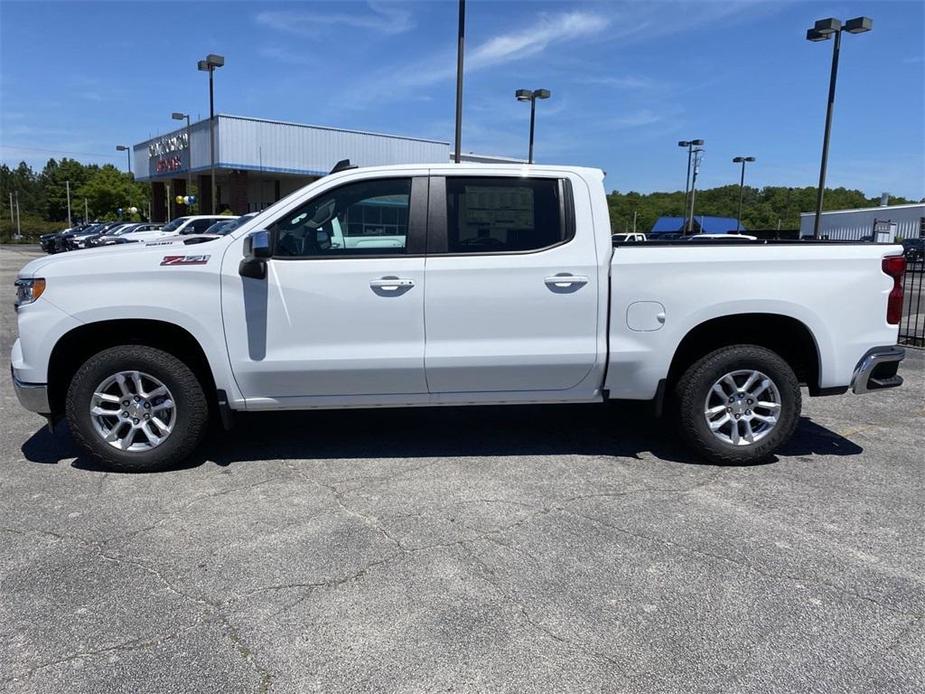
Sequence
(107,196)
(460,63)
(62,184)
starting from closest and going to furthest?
(460,63) → (107,196) → (62,184)

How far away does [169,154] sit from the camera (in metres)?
45.2

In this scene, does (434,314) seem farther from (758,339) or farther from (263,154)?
(263,154)

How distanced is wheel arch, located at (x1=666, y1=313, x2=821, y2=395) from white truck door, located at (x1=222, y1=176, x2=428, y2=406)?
1846mm

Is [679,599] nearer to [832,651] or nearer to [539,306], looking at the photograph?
[832,651]

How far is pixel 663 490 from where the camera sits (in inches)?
183

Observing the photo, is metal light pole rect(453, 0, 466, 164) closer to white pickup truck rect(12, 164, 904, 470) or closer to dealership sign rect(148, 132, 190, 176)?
white pickup truck rect(12, 164, 904, 470)

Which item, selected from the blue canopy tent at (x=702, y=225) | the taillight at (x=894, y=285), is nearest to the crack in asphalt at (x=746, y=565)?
the taillight at (x=894, y=285)

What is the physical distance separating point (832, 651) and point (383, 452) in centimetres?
318

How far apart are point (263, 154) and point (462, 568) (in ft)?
123

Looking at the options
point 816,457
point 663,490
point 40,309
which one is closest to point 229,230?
point 40,309

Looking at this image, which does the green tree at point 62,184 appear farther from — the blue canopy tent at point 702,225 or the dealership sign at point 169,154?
the blue canopy tent at point 702,225

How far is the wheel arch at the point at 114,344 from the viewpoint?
15.7ft

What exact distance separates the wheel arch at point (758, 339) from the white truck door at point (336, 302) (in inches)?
72.7

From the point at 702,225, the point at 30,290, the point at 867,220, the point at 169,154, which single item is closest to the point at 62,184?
the point at 169,154
